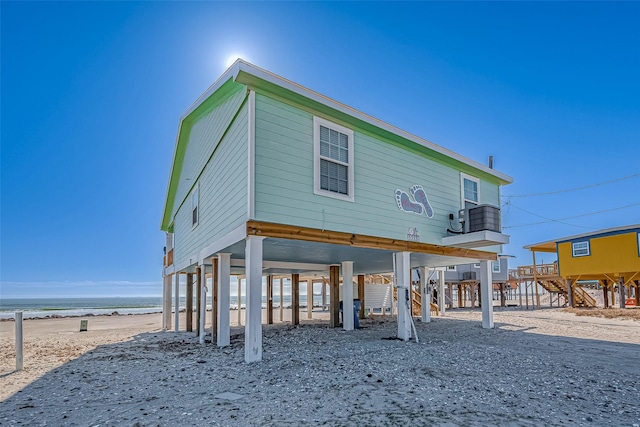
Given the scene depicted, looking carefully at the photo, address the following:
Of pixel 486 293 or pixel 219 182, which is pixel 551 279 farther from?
pixel 219 182

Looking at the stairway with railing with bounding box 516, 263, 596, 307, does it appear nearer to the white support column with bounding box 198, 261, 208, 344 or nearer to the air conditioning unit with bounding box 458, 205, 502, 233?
the air conditioning unit with bounding box 458, 205, 502, 233

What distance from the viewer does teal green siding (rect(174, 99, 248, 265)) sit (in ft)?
25.6

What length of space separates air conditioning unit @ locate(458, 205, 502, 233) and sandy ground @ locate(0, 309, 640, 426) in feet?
9.83

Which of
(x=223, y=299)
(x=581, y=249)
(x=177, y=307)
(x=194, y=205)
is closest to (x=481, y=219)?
(x=223, y=299)

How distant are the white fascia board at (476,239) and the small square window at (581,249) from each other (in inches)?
682

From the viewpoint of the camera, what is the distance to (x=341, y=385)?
220 inches

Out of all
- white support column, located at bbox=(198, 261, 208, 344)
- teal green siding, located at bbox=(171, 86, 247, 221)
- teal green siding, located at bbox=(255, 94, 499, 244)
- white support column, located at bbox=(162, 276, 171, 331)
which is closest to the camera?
teal green siding, located at bbox=(255, 94, 499, 244)

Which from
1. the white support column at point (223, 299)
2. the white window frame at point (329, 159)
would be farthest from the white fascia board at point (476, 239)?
the white support column at point (223, 299)

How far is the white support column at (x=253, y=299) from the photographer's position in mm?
7289

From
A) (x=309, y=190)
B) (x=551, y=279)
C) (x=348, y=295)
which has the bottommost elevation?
(x=551, y=279)

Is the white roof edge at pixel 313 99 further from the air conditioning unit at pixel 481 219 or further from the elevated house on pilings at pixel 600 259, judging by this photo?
the elevated house on pilings at pixel 600 259

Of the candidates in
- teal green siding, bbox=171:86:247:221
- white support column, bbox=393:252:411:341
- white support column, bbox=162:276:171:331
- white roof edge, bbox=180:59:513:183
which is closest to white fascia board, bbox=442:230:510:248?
white support column, bbox=393:252:411:341

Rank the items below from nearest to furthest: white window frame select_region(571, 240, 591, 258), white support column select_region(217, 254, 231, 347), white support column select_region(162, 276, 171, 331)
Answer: white support column select_region(217, 254, 231, 347) < white support column select_region(162, 276, 171, 331) < white window frame select_region(571, 240, 591, 258)

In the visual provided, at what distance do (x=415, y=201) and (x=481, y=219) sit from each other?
1.91 metres
